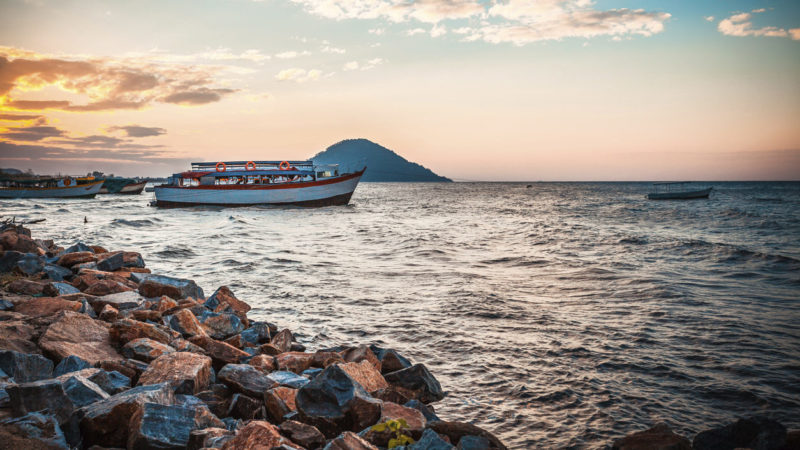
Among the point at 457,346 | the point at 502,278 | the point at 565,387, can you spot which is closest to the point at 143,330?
the point at 457,346

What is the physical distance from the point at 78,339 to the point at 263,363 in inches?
88.7

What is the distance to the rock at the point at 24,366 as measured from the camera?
4297 mm

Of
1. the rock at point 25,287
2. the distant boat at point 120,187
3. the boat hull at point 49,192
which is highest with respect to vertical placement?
the distant boat at point 120,187

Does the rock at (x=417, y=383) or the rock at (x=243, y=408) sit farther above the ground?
the rock at (x=243, y=408)

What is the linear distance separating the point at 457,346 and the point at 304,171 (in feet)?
149

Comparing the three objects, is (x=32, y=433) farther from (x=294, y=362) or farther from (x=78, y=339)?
(x=294, y=362)

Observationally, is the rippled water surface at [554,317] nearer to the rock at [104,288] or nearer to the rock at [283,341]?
the rock at [283,341]

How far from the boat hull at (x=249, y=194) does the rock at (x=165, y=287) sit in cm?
4009

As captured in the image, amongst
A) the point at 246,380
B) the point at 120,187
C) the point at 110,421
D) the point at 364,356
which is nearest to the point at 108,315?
the point at 246,380

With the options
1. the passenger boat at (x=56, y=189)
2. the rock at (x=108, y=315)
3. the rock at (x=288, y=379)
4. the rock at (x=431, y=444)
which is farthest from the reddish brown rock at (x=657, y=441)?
the passenger boat at (x=56, y=189)

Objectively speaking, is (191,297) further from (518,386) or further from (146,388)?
(518,386)

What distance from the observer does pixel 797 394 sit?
621 cm

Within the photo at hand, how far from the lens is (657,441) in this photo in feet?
13.2

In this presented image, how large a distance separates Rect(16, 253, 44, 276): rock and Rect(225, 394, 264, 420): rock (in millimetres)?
8367
